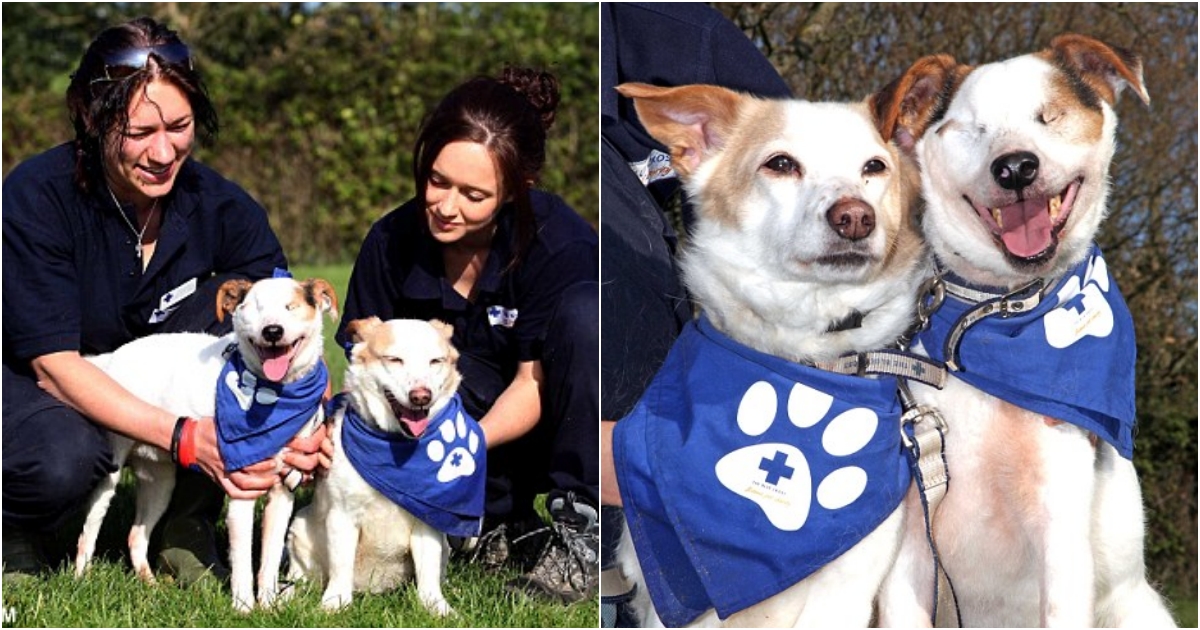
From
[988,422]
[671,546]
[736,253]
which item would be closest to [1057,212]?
[988,422]

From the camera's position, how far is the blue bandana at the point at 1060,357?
88.7 inches

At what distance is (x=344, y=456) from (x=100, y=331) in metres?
0.83

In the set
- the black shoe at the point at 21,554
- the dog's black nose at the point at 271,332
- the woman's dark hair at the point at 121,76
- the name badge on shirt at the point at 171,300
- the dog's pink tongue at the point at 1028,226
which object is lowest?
the black shoe at the point at 21,554

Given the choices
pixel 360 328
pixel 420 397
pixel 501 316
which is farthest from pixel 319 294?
pixel 501 316

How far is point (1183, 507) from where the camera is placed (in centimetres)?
465

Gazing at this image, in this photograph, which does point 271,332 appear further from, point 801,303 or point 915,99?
point 915,99

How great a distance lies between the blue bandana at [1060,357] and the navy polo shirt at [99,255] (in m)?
2.14

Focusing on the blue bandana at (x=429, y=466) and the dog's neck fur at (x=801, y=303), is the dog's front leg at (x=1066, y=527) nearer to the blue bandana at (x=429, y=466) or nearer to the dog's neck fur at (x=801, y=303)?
the dog's neck fur at (x=801, y=303)

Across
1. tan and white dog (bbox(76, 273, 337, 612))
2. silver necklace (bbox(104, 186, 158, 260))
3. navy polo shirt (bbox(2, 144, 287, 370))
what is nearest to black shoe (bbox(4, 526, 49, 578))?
tan and white dog (bbox(76, 273, 337, 612))

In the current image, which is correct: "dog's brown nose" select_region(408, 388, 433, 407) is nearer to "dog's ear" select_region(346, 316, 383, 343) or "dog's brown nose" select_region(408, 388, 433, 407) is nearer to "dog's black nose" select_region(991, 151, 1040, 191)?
"dog's ear" select_region(346, 316, 383, 343)

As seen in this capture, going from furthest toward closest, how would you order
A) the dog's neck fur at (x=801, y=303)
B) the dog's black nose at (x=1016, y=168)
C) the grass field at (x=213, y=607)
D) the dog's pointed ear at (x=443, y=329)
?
the dog's pointed ear at (x=443, y=329) < the grass field at (x=213, y=607) < the dog's neck fur at (x=801, y=303) < the dog's black nose at (x=1016, y=168)

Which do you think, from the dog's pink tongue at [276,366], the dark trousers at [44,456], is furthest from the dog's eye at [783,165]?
the dark trousers at [44,456]

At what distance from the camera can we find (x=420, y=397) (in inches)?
121

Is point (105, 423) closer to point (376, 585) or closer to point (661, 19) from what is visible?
point (376, 585)
